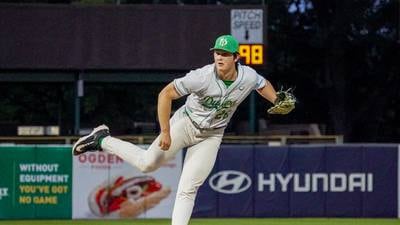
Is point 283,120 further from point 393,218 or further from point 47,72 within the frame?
point 393,218

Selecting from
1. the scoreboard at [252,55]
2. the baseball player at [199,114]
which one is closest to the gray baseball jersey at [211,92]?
the baseball player at [199,114]

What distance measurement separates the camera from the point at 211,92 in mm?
10234

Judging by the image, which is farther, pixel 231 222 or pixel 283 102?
pixel 231 222

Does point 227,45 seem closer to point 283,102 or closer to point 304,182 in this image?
point 283,102

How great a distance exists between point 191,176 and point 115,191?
7.59m

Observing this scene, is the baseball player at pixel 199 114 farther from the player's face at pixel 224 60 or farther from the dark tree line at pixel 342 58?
the dark tree line at pixel 342 58

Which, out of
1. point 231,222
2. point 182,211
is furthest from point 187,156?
point 231,222

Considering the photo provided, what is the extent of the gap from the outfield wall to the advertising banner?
16 millimetres

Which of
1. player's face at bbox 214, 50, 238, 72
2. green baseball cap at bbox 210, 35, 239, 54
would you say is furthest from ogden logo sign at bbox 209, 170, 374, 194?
green baseball cap at bbox 210, 35, 239, 54

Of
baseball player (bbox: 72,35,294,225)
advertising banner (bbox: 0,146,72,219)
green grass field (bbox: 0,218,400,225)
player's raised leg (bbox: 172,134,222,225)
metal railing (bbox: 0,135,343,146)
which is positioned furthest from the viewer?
metal railing (bbox: 0,135,343,146)

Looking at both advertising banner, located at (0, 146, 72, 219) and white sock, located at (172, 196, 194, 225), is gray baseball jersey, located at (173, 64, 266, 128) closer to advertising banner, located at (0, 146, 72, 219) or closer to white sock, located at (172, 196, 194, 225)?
white sock, located at (172, 196, 194, 225)

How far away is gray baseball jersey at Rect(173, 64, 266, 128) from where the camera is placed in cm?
1014

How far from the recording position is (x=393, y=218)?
18.1m

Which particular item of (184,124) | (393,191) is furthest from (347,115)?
(184,124)
